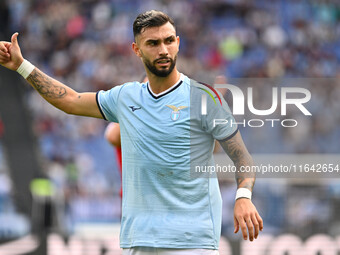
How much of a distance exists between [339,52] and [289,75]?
1590mm

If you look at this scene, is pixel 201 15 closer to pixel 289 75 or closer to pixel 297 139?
pixel 289 75

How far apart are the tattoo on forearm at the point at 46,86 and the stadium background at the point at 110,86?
10.9 ft

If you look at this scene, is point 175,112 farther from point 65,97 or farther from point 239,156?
point 65,97

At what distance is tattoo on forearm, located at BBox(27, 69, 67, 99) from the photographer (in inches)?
156

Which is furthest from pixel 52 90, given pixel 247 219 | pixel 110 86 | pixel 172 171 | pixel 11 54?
pixel 110 86

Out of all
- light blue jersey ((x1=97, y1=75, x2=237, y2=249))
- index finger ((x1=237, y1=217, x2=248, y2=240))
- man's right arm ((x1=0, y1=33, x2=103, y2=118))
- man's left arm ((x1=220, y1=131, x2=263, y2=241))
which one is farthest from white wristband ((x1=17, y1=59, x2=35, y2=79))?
index finger ((x1=237, y1=217, x2=248, y2=240))

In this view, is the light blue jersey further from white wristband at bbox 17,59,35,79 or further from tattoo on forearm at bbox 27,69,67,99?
white wristband at bbox 17,59,35,79

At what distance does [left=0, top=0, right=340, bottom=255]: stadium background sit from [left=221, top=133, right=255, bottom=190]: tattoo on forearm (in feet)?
10.7

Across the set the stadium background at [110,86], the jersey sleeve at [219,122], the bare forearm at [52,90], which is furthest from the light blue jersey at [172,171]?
the stadium background at [110,86]

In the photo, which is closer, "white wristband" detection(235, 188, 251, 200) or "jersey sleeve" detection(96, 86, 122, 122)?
"white wristband" detection(235, 188, 251, 200)

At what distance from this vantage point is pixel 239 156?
362 cm

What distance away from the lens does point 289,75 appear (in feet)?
47.8

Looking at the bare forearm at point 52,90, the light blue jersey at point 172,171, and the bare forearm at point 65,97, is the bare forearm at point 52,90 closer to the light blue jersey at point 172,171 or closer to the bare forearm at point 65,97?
the bare forearm at point 65,97

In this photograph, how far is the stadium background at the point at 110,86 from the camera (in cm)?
808
